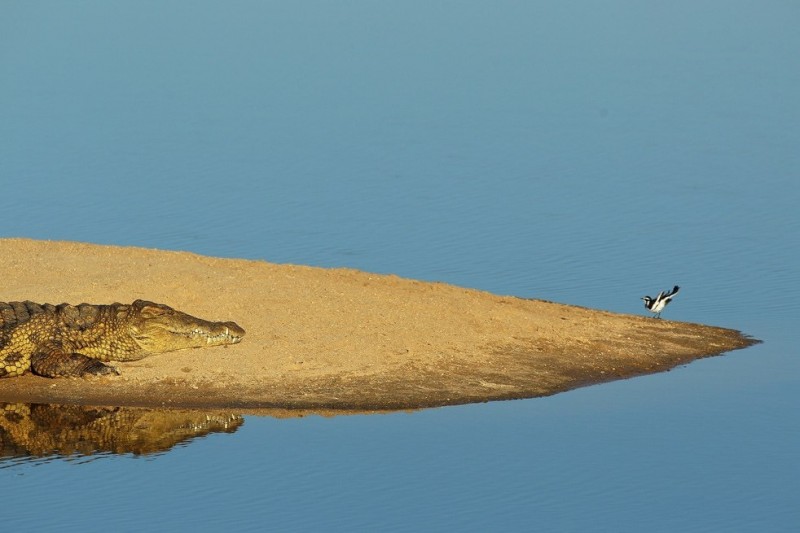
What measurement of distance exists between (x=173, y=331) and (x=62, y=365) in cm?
139

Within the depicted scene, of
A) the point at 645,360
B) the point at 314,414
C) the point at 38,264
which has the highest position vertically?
the point at 38,264

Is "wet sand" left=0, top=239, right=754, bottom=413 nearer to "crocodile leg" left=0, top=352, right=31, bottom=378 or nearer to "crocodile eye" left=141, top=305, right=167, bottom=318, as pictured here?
"crocodile leg" left=0, top=352, right=31, bottom=378

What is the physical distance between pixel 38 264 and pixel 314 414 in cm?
590

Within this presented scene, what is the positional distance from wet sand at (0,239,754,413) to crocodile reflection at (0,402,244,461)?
0.70ft

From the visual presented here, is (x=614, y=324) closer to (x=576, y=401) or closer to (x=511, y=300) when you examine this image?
(x=511, y=300)

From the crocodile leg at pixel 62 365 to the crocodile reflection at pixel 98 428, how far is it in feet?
2.04

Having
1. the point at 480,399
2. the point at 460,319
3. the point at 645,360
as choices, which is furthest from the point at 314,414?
the point at 645,360

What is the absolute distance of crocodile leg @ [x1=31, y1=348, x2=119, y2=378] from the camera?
2034 centimetres

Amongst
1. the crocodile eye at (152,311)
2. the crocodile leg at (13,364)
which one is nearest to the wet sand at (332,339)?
the crocodile leg at (13,364)

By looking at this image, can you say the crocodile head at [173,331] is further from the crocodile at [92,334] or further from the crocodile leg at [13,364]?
the crocodile leg at [13,364]

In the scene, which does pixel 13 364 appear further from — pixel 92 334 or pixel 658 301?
pixel 658 301

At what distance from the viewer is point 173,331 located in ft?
68.7

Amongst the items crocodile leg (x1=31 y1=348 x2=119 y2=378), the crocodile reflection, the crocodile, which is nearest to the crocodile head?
the crocodile

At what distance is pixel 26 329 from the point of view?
2059 centimetres
